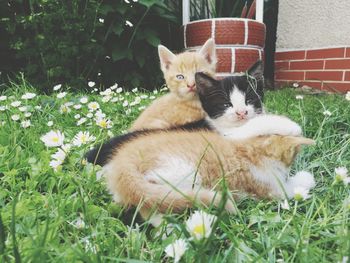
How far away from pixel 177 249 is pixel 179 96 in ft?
4.51

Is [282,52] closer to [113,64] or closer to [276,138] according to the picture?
[113,64]

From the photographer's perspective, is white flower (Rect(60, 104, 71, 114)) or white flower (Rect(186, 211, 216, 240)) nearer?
white flower (Rect(186, 211, 216, 240))

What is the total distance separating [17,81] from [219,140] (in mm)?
3192

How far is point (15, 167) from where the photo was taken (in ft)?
4.49

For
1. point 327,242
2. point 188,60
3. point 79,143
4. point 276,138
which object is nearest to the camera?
point 327,242

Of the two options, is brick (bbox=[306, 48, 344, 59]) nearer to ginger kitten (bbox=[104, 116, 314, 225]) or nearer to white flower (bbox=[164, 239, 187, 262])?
ginger kitten (bbox=[104, 116, 314, 225])

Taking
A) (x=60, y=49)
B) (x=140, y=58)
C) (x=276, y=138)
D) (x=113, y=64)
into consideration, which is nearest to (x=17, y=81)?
(x=60, y=49)

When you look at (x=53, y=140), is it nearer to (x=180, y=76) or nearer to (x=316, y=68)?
(x=180, y=76)

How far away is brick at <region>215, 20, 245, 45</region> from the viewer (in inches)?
132

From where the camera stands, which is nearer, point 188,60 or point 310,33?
point 188,60

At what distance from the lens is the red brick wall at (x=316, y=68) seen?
3.46m

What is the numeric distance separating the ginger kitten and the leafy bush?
8.55 feet

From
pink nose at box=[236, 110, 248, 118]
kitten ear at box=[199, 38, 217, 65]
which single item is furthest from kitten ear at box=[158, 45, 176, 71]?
pink nose at box=[236, 110, 248, 118]

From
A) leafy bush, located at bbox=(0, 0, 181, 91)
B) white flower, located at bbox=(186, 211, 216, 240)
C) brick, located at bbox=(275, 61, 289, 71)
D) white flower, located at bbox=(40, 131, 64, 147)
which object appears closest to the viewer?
white flower, located at bbox=(186, 211, 216, 240)
